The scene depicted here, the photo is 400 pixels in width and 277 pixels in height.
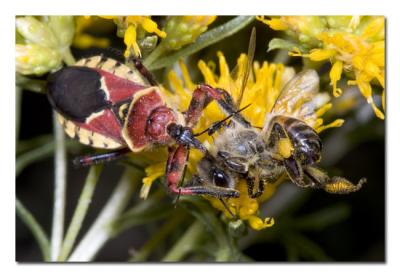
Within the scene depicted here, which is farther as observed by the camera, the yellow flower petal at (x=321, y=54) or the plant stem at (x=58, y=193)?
the plant stem at (x=58, y=193)

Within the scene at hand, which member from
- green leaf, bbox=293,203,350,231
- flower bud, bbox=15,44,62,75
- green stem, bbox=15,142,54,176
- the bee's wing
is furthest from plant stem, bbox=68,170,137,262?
green leaf, bbox=293,203,350,231

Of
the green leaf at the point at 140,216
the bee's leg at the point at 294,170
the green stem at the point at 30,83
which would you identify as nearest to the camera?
the bee's leg at the point at 294,170

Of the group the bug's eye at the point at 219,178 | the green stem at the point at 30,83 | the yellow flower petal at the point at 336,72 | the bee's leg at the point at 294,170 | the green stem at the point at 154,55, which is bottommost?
the bug's eye at the point at 219,178

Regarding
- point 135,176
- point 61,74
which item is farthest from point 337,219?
point 61,74

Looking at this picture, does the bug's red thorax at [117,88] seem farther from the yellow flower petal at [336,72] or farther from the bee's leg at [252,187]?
the yellow flower petal at [336,72]

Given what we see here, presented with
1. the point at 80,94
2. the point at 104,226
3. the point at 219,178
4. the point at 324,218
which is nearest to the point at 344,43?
the point at 219,178

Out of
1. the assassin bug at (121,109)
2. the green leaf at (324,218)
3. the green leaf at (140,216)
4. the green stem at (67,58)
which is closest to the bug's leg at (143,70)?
the assassin bug at (121,109)

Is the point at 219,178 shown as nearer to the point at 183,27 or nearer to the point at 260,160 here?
the point at 260,160
